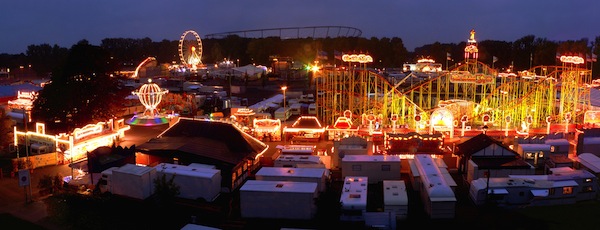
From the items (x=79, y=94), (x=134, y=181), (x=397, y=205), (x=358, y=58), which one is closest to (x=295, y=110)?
(x=358, y=58)

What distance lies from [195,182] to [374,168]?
718cm

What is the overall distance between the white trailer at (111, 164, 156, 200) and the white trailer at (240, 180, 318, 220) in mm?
3584

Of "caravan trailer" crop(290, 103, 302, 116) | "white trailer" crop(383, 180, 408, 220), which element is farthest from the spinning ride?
"white trailer" crop(383, 180, 408, 220)

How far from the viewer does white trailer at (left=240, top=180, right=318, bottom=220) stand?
54.0 feet

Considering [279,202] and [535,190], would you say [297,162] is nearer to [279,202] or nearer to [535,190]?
[279,202]

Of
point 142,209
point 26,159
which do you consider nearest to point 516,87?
point 142,209

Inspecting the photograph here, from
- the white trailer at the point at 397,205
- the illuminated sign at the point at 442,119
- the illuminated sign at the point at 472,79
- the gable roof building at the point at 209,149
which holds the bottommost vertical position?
the white trailer at the point at 397,205

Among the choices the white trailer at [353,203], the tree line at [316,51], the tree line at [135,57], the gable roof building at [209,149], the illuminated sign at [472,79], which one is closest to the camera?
the white trailer at [353,203]

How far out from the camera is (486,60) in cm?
7762

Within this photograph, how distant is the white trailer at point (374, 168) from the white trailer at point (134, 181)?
7608 millimetres

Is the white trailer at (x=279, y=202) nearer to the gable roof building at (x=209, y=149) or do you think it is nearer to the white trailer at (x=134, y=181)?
the gable roof building at (x=209, y=149)

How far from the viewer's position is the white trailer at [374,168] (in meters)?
20.4

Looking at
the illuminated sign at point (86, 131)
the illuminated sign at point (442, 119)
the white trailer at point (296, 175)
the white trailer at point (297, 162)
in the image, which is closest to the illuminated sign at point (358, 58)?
the illuminated sign at point (442, 119)

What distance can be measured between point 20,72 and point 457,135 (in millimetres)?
67371
